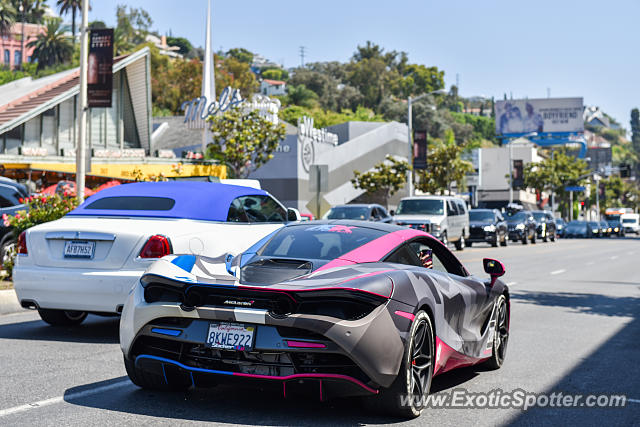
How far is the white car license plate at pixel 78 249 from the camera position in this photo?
8.76 m

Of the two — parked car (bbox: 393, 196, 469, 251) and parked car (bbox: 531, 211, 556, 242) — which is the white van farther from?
parked car (bbox: 393, 196, 469, 251)

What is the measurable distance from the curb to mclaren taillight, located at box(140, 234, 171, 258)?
3812 mm

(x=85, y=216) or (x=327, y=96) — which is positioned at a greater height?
(x=327, y=96)

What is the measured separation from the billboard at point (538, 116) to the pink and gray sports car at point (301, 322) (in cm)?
11499

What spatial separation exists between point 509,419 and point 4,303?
7961 millimetres

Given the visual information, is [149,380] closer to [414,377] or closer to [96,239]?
[414,377]

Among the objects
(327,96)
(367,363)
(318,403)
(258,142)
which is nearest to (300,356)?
(367,363)

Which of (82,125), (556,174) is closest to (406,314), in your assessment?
(82,125)

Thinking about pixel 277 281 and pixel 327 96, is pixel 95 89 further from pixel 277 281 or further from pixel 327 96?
pixel 327 96

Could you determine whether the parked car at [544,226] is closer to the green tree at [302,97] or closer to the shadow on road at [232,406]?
the shadow on road at [232,406]

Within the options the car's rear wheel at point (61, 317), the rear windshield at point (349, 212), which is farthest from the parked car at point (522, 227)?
the car's rear wheel at point (61, 317)

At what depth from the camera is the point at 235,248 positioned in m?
9.77
